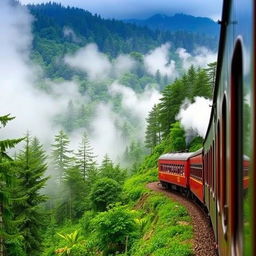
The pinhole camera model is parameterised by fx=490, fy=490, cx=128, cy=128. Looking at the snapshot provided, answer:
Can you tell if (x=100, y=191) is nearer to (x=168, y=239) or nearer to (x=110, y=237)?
(x=110, y=237)

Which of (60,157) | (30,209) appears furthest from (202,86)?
(60,157)

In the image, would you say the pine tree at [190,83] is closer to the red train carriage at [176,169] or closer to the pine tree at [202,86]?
the pine tree at [202,86]

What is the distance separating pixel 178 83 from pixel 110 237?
42.5 metres

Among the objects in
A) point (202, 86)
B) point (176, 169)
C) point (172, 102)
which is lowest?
point (176, 169)

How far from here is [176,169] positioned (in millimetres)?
31969

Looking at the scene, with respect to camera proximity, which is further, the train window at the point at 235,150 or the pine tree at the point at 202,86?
the pine tree at the point at 202,86

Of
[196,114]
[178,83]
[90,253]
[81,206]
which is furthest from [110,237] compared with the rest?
[178,83]

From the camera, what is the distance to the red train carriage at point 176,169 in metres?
27.8

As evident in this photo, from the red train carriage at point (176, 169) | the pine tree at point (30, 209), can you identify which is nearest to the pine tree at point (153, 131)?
the red train carriage at point (176, 169)

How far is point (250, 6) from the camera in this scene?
7.18 feet

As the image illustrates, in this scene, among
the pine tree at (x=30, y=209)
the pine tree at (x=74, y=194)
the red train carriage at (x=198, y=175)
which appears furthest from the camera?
the pine tree at (x=74, y=194)

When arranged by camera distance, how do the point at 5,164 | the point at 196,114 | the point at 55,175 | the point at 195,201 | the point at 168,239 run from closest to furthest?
1. the point at 168,239
2. the point at 5,164
3. the point at 195,201
4. the point at 196,114
5. the point at 55,175

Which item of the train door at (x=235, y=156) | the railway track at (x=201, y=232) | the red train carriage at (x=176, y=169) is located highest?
the train door at (x=235, y=156)

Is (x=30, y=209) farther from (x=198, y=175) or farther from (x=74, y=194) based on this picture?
(x=74, y=194)
